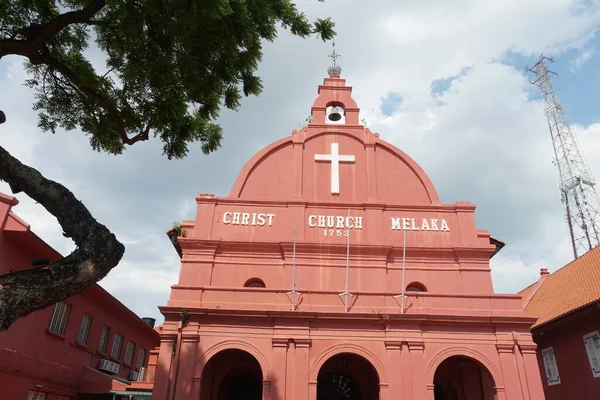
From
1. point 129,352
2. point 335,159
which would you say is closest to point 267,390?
point 335,159

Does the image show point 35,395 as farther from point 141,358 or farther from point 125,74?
point 125,74

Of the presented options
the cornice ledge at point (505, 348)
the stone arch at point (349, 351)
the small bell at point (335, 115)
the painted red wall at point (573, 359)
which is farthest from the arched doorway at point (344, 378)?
the small bell at point (335, 115)

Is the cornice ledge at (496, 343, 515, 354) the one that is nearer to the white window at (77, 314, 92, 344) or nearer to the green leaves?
the green leaves

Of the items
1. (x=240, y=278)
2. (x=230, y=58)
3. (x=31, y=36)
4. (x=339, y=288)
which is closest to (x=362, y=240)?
(x=339, y=288)

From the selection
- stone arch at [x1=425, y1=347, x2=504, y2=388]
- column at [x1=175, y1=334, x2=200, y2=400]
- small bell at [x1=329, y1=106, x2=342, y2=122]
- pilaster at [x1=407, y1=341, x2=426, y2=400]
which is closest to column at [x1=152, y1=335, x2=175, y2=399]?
column at [x1=175, y1=334, x2=200, y2=400]

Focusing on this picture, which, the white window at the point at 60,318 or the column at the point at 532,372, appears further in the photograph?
the white window at the point at 60,318

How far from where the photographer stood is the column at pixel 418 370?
12.6m

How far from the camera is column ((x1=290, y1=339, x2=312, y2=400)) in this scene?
12500mm

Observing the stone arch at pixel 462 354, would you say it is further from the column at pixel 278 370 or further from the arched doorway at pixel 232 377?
the arched doorway at pixel 232 377

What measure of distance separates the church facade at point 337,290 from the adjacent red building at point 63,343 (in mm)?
3919

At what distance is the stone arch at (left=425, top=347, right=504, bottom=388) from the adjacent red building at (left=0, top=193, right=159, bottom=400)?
9.12 meters

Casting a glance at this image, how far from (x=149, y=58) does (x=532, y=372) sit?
12.5 meters

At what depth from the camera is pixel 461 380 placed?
49.8ft

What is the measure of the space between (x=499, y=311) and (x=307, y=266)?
6.07m
